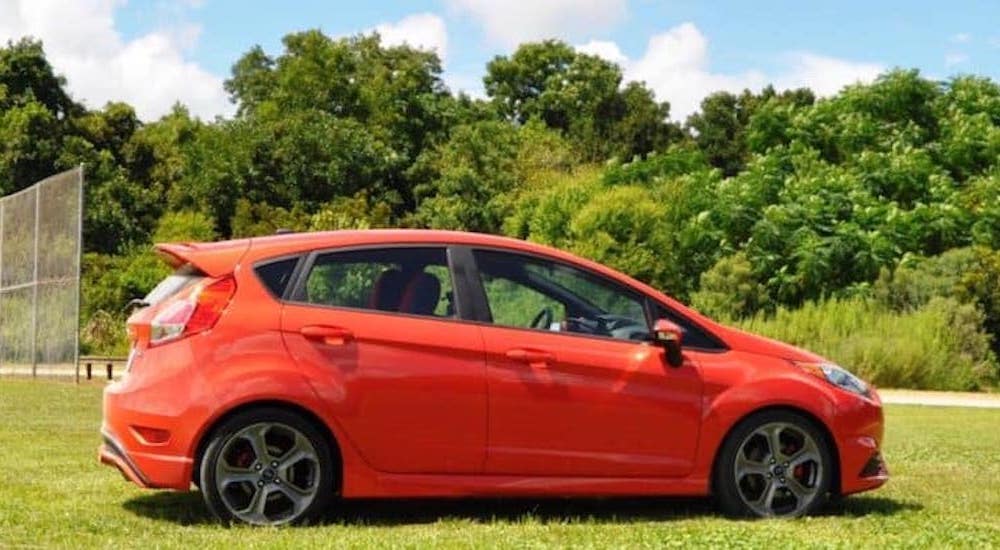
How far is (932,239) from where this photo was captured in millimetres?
41125

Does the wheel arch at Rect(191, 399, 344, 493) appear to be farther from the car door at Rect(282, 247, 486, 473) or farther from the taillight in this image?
the taillight

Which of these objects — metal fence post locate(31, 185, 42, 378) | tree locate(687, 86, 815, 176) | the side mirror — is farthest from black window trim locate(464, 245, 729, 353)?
tree locate(687, 86, 815, 176)

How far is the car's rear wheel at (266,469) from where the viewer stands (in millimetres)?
7652

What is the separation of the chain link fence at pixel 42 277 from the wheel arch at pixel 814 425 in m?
19.3

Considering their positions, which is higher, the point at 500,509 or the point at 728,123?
the point at 728,123

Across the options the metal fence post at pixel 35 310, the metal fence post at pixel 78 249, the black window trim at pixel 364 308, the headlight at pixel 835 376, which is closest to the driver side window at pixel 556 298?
the black window trim at pixel 364 308

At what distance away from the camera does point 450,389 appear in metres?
7.86

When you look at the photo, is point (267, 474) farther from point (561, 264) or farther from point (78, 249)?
point (78, 249)

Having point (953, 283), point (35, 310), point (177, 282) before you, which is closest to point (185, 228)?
point (35, 310)

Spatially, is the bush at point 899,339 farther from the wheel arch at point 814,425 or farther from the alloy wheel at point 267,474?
the alloy wheel at point 267,474

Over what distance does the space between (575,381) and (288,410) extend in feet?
5.01

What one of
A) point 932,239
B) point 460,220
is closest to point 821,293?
point 932,239

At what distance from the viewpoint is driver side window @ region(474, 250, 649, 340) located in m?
8.23

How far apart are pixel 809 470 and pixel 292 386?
9.56ft
